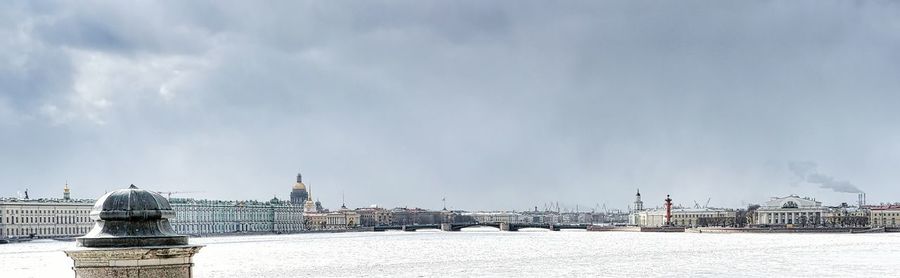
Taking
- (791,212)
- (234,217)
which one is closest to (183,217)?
(234,217)

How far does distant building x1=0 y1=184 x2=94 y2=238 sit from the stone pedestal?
117286 mm

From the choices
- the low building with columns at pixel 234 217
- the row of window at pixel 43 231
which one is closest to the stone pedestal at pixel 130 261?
the row of window at pixel 43 231

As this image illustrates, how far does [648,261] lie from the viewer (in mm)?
58250

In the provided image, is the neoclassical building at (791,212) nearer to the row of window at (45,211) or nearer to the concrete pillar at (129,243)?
the row of window at (45,211)

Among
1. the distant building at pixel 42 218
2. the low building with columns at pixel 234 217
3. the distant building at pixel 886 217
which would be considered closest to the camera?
the distant building at pixel 42 218

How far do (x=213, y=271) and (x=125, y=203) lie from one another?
46.5 m

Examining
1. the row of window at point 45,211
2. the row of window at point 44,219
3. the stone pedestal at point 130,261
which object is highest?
the stone pedestal at point 130,261

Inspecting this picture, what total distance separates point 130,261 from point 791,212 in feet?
587

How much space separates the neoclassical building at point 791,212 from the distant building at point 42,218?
329ft

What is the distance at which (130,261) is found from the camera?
4.77 metres

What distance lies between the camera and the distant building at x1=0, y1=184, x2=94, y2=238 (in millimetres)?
120125

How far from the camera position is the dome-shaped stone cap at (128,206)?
4789 mm

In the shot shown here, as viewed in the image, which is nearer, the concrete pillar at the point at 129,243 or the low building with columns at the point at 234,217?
the concrete pillar at the point at 129,243

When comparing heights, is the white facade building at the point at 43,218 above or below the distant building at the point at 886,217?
above
